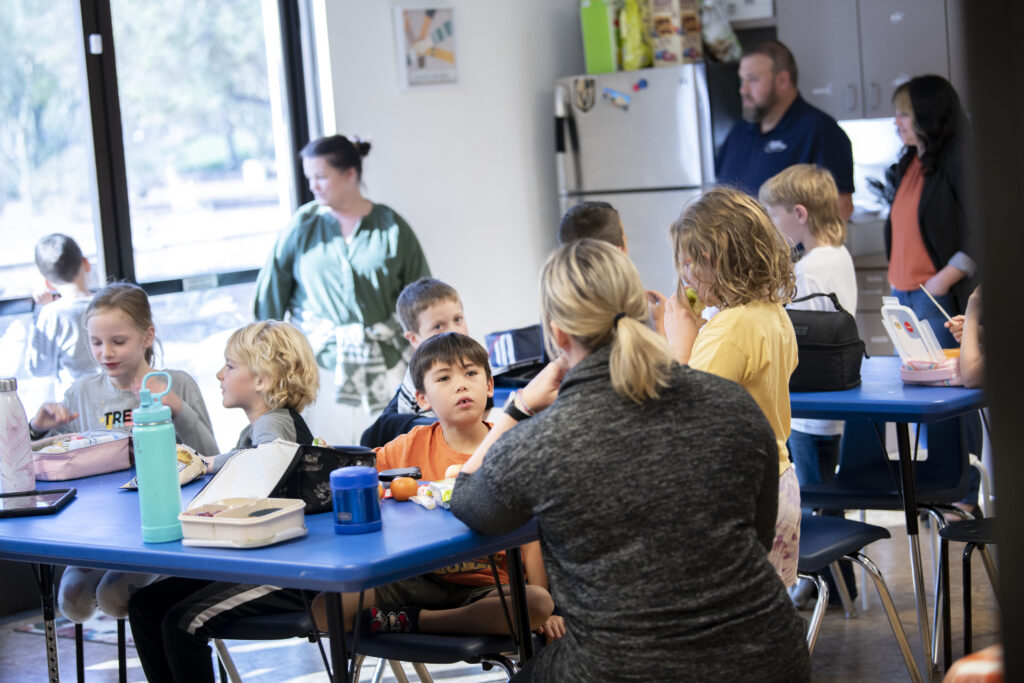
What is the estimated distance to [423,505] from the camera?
2084 mm

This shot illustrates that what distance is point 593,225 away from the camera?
3139 mm

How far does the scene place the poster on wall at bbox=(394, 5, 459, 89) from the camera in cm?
509

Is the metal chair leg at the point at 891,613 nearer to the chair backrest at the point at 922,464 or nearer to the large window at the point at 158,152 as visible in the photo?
the chair backrest at the point at 922,464

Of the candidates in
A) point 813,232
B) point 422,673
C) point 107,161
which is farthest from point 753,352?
point 107,161

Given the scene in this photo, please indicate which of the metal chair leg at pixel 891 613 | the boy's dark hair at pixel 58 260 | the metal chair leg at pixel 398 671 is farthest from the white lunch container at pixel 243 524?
the boy's dark hair at pixel 58 260

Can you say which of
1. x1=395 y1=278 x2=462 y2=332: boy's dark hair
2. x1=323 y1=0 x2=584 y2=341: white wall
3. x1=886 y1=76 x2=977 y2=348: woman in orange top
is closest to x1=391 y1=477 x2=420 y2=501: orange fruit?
x1=395 y1=278 x2=462 y2=332: boy's dark hair

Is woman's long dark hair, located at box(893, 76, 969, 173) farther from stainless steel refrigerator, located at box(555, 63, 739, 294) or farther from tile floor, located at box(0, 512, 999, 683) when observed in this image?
tile floor, located at box(0, 512, 999, 683)

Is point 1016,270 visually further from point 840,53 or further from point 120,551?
point 840,53

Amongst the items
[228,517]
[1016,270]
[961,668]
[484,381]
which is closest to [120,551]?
[228,517]

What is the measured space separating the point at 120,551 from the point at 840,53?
443 cm

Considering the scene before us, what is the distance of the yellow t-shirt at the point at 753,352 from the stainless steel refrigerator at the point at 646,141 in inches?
123

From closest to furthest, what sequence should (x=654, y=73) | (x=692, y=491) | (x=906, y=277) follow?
1. (x=692, y=491)
2. (x=906, y=277)
3. (x=654, y=73)

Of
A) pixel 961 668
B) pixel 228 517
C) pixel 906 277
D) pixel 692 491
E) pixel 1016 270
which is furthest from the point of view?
pixel 906 277

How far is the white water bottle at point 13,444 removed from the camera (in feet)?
7.62
